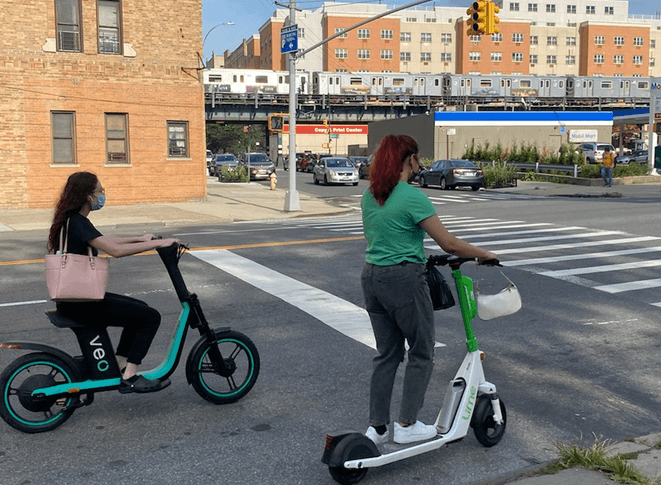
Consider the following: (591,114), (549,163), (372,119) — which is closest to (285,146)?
(372,119)

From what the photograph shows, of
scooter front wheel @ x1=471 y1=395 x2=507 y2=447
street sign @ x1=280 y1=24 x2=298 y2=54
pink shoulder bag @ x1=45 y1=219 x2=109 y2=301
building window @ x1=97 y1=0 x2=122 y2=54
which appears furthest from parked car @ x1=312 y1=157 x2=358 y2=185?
scooter front wheel @ x1=471 y1=395 x2=507 y2=447

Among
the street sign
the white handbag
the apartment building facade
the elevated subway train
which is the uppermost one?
the apartment building facade

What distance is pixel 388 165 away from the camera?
13.5 ft

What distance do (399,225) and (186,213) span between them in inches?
784

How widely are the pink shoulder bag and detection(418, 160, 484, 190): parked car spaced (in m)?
31.0

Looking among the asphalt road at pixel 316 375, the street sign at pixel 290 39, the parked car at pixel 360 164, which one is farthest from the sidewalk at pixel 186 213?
the parked car at pixel 360 164

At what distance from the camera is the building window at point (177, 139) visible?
92.0ft

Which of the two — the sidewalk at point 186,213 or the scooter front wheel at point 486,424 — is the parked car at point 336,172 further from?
the scooter front wheel at point 486,424

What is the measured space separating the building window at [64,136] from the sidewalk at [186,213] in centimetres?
206

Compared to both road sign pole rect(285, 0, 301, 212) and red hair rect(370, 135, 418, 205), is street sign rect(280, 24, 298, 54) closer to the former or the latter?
road sign pole rect(285, 0, 301, 212)

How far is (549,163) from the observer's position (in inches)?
1629

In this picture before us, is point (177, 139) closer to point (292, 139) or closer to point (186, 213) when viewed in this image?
point (186, 213)

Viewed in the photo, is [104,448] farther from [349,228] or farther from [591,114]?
[591,114]

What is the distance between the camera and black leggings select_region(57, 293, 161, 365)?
495 centimetres
